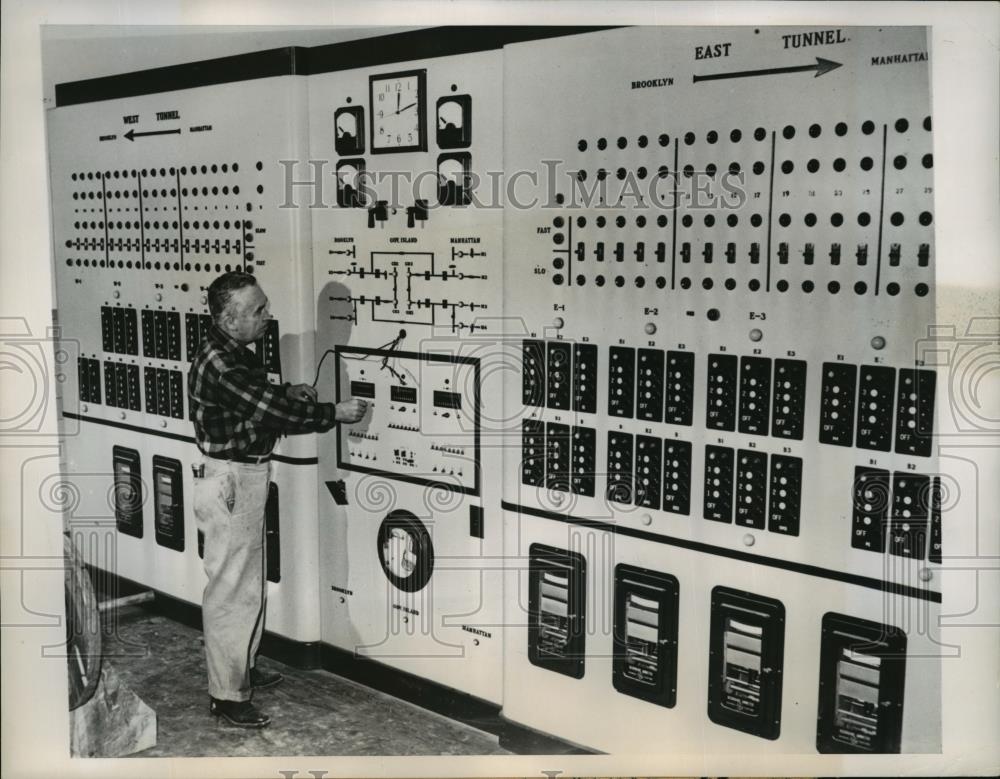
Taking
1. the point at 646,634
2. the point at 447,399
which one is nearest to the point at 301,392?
the point at 447,399

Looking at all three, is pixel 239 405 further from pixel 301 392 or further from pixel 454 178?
pixel 454 178

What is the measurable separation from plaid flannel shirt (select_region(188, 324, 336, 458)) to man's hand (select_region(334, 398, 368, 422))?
18mm

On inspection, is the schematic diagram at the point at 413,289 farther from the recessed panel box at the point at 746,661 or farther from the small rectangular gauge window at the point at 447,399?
the recessed panel box at the point at 746,661

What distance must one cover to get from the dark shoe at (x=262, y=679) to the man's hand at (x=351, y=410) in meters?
0.66

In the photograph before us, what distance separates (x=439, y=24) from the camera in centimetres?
190

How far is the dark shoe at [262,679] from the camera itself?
7.04ft

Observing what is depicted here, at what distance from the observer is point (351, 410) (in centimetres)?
211

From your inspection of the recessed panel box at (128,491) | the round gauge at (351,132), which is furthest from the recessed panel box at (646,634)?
the recessed panel box at (128,491)

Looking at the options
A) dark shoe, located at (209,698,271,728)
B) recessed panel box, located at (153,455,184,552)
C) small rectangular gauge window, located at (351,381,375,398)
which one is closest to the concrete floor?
dark shoe, located at (209,698,271,728)

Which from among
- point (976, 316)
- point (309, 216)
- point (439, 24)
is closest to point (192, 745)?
point (309, 216)

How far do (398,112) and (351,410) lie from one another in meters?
0.71

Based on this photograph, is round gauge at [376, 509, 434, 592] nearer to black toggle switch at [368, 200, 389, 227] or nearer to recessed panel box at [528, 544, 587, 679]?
recessed panel box at [528, 544, 587, 679]

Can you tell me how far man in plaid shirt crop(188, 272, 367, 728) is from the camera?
6.79 feet

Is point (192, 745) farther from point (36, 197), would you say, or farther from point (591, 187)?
point (591, 187)
